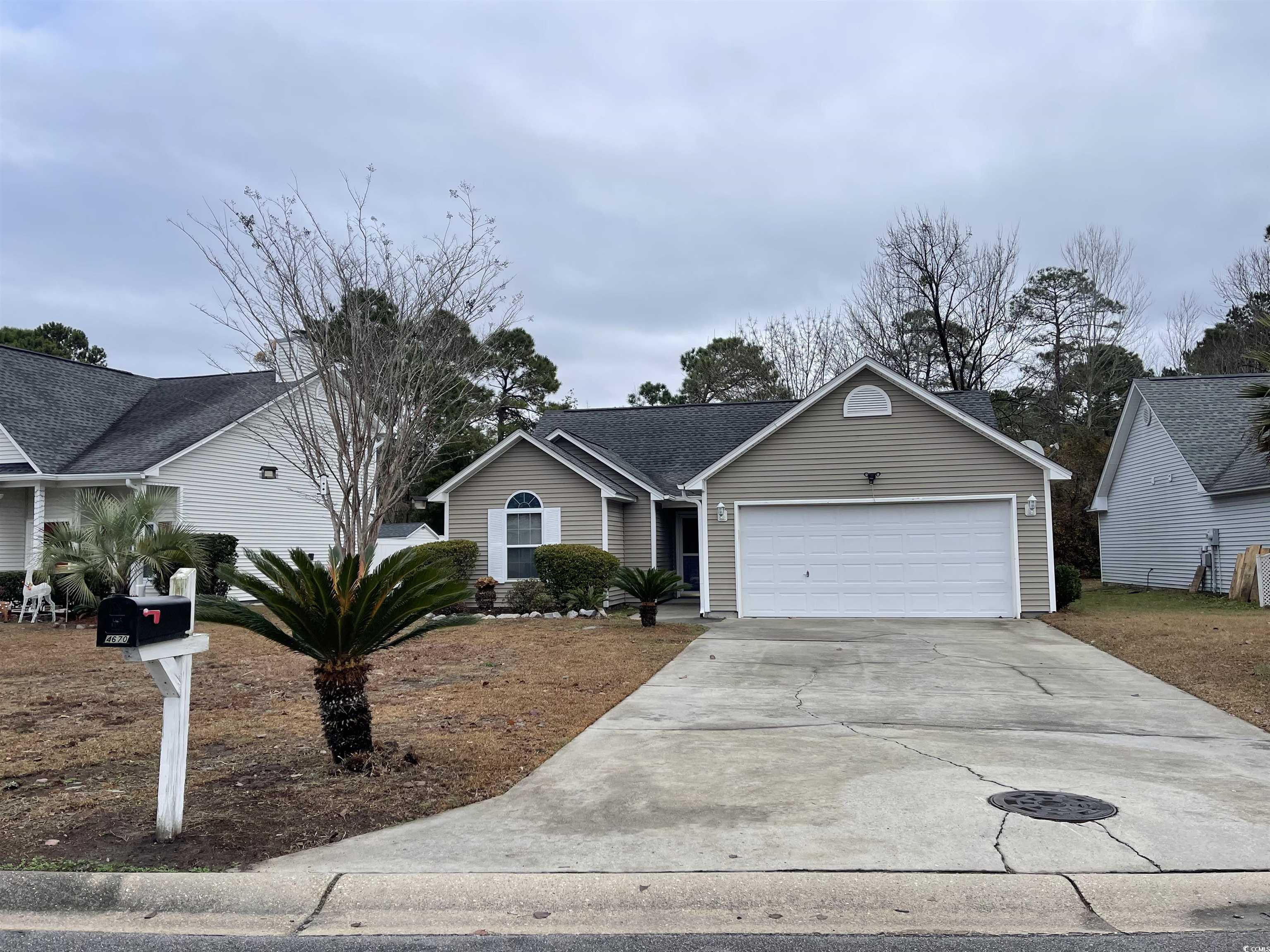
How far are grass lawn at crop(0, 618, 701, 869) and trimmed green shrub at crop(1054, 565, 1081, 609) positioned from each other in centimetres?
832

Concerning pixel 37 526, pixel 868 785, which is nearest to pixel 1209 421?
pixel 868 785

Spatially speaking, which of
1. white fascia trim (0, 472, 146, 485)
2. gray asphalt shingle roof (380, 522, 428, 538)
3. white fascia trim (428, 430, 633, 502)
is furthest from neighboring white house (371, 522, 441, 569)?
white fascia trim (0, 472, 146, 485)

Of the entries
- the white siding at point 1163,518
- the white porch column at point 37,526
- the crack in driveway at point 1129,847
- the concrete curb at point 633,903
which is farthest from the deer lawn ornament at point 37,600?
the white siding at point 1163,518

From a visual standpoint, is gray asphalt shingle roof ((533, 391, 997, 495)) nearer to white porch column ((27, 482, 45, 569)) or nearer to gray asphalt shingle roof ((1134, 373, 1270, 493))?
gray asphalt shingle roof ((1134, 373, 1270, 493))

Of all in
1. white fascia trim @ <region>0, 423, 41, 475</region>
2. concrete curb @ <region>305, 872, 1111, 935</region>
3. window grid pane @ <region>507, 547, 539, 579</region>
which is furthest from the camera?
window grid pane @ <region>507, 547, 539, 579</region>

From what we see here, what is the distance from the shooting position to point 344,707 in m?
5.97

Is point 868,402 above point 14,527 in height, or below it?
above

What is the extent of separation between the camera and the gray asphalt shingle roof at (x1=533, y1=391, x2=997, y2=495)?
74.6ft

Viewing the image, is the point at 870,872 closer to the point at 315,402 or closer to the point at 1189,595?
the point at 315,402

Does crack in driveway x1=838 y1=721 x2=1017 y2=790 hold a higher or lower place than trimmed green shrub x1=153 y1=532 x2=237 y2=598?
lower

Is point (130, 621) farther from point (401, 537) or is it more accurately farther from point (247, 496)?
point (401, 537)

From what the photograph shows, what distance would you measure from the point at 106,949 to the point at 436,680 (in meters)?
6.54

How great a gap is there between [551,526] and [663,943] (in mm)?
16491

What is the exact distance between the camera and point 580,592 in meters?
18.4
